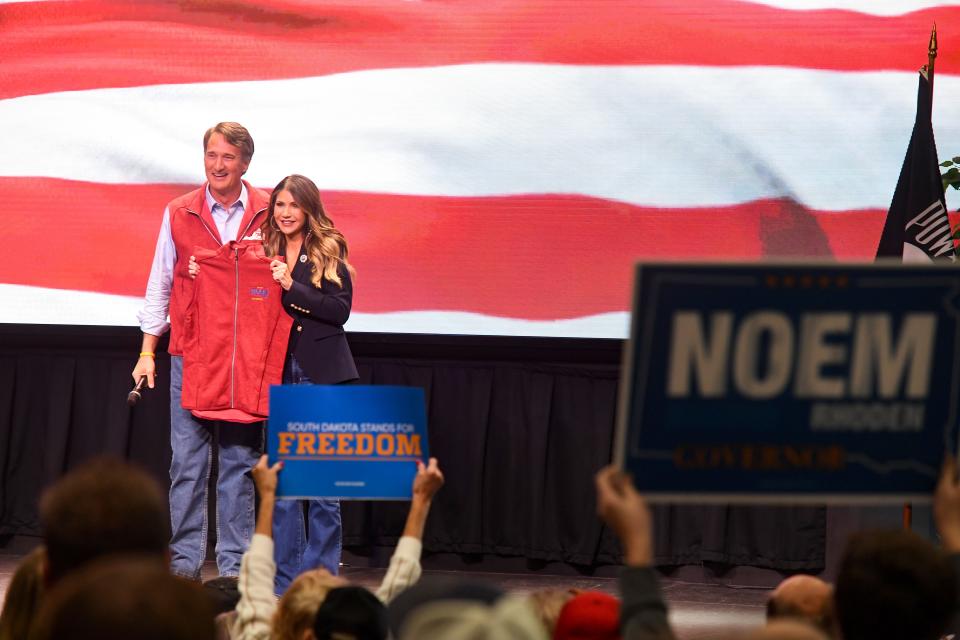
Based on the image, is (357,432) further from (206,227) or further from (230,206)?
(230,206)

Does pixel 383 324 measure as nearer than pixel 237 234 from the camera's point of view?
No

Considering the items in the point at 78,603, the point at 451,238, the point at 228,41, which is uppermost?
the point at 228,41

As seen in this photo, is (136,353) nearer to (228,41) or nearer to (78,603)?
(228,41)

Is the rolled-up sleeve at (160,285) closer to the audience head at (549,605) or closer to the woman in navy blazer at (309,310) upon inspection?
the woman in navy blazer at (309,310)

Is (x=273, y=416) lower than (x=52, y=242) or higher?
lower

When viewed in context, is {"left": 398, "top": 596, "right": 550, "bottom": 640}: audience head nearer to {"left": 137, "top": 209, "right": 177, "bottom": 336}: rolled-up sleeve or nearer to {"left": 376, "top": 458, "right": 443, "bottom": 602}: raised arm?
{"left": 376, "top": 458, "right": 443, "bottom": 602}: raised arm

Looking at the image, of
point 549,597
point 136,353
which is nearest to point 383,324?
point 136,353

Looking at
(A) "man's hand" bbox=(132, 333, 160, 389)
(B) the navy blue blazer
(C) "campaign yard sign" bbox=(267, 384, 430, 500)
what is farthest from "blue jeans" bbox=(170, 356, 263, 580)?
(C) "campaign yard sign" bbox=(267, 384, 430, 500)

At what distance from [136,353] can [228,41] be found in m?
1.30

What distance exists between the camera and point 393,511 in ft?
18.0

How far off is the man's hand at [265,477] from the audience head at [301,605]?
1.22ft

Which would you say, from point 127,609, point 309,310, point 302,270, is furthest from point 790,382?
point 302,270

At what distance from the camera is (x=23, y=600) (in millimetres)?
1673

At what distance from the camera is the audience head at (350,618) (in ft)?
5.98
